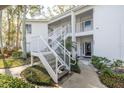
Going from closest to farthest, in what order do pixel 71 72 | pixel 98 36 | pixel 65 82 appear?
1. pixel 65 82
2. pixel 71 72
3. pixel 98 36

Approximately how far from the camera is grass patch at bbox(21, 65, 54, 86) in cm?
979

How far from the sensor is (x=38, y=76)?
33.4 ft

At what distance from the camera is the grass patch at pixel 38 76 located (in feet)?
32.1

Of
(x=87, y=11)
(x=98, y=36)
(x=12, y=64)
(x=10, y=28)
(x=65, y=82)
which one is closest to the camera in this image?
(x=65, y=82)

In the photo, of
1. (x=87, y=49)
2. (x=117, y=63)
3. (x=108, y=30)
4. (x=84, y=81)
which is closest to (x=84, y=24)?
(x=87, y=49)

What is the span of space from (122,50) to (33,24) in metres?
11.5

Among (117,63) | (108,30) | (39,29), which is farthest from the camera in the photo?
(39,29)

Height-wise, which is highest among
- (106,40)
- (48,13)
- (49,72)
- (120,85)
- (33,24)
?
(48,13)

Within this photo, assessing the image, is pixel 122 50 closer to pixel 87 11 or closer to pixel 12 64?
pixel 87 11

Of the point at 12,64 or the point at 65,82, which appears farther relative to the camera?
the point at 12,64

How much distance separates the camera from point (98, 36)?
15.6 m

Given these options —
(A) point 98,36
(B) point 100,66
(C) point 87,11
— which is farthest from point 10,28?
(B) point 100,66

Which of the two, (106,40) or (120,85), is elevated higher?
(106,40)

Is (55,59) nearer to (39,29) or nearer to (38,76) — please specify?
(38,76)
